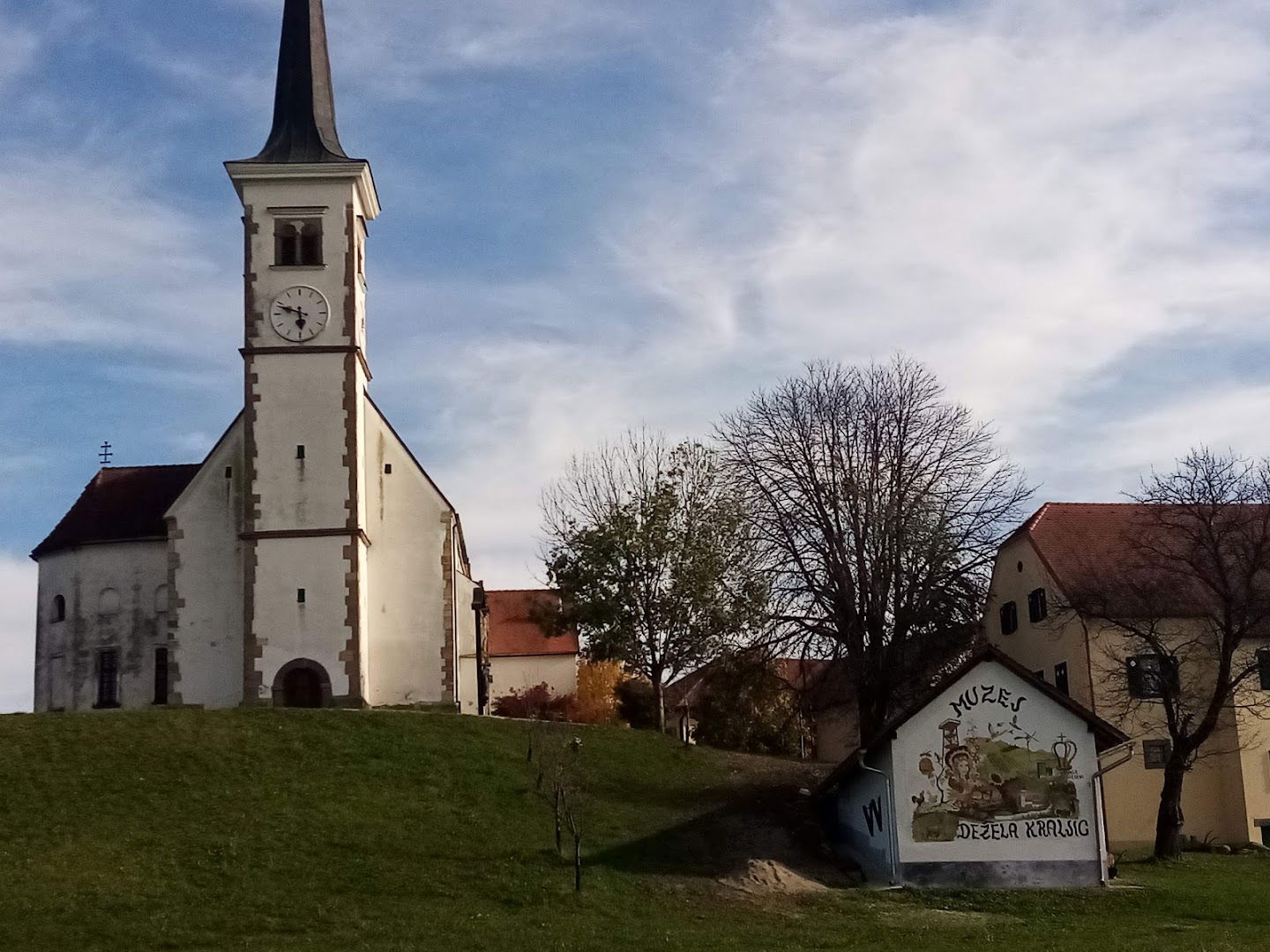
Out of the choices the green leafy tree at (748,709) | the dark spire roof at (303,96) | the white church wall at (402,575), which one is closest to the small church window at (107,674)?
the white church wall at (402,575)

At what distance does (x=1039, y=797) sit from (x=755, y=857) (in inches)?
235

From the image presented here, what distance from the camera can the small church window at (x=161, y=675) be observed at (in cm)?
4719

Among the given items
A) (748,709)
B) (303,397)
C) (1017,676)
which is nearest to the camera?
(1017,676)

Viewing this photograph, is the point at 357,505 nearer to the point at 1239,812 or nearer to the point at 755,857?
the point at 755,857

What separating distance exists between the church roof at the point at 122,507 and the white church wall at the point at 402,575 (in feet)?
22.7

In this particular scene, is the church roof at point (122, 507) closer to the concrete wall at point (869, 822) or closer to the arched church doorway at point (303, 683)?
the arched church doorway at point (303, 683)

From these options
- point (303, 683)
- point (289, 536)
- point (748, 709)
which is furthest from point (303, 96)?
point (748, 709)

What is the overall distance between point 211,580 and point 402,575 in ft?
17.7

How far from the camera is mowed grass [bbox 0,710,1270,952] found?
2645cm

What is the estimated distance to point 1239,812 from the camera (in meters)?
44.0

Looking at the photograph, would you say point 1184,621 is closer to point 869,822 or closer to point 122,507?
point 869,822

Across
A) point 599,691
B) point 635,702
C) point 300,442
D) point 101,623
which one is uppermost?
point 300,442

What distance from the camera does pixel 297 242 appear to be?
46.8 meters

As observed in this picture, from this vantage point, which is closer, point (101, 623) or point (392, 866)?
point (392, 866)
